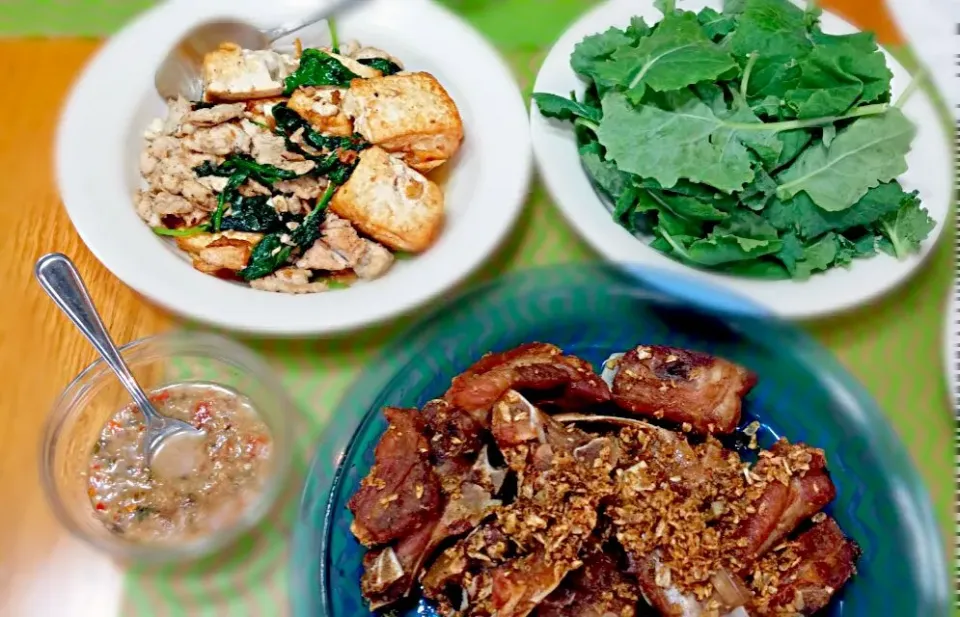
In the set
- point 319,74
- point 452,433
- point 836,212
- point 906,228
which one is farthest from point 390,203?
point 906,228

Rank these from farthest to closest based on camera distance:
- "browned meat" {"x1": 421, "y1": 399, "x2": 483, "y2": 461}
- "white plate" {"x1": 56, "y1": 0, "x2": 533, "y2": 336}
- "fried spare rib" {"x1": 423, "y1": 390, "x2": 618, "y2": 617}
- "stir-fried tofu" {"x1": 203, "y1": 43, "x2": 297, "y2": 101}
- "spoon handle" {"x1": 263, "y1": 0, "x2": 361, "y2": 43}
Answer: "spoon handle" {"x1": 263, "y1": 0, "x2": 361, "y2": 43} → "stir-fried tofu" {"x1": 203, "y1": 43, "x2": 297, "y2": 101} → "white plate" {"x1": 56, "y1": 0, "x2": 533, "y2": 336} → "browned meat" {"x1": 421, "y1": 399, "x2": 483, "y2": 461} → "fried spare rib" {"x1": 423, "y1": 390, "x2": 618, "y2": 617}

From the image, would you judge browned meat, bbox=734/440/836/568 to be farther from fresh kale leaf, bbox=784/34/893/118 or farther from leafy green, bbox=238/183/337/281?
leafy green, bbox=238/183/337/281

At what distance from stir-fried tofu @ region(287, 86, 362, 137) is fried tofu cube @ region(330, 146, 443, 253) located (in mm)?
106

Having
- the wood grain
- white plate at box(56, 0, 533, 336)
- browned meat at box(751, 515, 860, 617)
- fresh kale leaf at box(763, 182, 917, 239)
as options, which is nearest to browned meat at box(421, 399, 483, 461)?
white plate at box(56, 0, 533, 336)

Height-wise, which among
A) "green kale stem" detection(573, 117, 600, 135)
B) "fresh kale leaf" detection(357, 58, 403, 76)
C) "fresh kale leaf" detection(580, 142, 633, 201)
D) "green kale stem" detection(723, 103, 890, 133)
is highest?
"green kale stem" detection(723, 103, 890, 133)

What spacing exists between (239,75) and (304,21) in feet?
0.67

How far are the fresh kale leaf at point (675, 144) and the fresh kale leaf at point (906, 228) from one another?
280mm

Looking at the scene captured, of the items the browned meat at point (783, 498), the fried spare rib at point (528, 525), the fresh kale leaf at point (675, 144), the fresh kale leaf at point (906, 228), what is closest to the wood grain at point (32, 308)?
the fried spare rib at point (528, 525)

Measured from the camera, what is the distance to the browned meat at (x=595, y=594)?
1093 mm

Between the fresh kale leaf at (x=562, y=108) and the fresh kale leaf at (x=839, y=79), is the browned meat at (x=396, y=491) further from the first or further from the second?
the fresh kale leaf at (x=839, y=79)

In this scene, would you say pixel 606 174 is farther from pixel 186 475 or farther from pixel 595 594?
pixel 186 475

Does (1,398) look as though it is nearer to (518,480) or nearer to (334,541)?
(334,541)

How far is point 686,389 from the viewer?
1.25 meters

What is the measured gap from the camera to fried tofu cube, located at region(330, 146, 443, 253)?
1.40 meters
